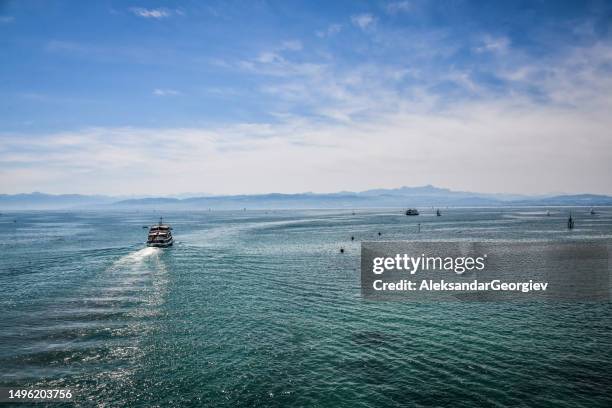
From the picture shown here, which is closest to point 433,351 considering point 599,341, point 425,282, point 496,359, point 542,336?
point 496,359

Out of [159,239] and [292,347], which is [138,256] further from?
[292,347]

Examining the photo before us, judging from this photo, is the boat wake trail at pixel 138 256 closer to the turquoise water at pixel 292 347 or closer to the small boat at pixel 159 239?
the small boat at pixel 159 239

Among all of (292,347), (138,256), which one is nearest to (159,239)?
(138,256)

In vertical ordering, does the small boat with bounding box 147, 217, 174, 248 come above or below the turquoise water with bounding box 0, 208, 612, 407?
above

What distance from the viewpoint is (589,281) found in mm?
52312

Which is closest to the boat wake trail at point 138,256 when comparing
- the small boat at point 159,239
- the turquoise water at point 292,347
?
the small boat at point 159,239

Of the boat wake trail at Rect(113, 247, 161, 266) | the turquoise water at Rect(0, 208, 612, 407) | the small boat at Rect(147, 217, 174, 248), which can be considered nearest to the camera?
the turquoise water at Rect(0, 208, 612, 407)

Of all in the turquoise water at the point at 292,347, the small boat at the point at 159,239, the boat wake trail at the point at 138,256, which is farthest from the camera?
the small boat at the point at 159,239

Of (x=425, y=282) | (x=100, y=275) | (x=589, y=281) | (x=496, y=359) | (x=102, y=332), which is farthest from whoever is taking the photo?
(x=100, y=275)

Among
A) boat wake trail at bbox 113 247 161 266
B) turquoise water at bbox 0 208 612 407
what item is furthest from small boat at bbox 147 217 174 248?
turquoise water at bbox 0 208 612 407

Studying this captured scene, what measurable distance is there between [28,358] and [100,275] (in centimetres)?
3618

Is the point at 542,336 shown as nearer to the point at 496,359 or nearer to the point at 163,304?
the point at 496,359

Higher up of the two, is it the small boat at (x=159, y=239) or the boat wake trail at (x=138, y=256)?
the small boat at (x=159, y=239)

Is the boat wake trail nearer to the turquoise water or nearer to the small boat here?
the small boat
